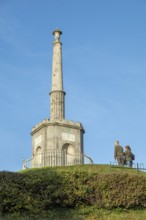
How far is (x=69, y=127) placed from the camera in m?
36.2

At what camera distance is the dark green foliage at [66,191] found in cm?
2059

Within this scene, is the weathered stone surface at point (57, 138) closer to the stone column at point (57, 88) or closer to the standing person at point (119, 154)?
the stone column at point (57, 88)

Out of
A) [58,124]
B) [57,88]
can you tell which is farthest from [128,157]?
[57,88]

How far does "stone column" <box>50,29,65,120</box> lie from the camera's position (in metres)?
37.4

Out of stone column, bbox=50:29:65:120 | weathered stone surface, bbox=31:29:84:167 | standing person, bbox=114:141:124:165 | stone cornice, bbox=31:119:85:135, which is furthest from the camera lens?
stone column, bbox=50:29:65:120

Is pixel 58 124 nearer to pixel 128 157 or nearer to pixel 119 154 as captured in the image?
pixel 119 154

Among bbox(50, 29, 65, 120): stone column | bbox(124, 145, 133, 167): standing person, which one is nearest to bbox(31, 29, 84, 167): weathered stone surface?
bbox(50, 29, 65, 120): stone column

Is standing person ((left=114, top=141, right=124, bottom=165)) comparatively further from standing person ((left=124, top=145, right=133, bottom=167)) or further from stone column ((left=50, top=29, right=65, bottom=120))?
stone column ((left=50, top=29, right=65, bottom=120))

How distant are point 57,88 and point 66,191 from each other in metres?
17.3

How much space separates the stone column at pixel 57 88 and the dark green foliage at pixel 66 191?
1474cm

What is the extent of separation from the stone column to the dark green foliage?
580 inches

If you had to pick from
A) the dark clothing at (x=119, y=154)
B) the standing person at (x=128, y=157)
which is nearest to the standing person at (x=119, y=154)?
the dark clothing at (x=119, y=154)

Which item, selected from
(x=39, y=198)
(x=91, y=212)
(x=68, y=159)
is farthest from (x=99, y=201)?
(x=68, y=159)

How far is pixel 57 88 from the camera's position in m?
38.1
